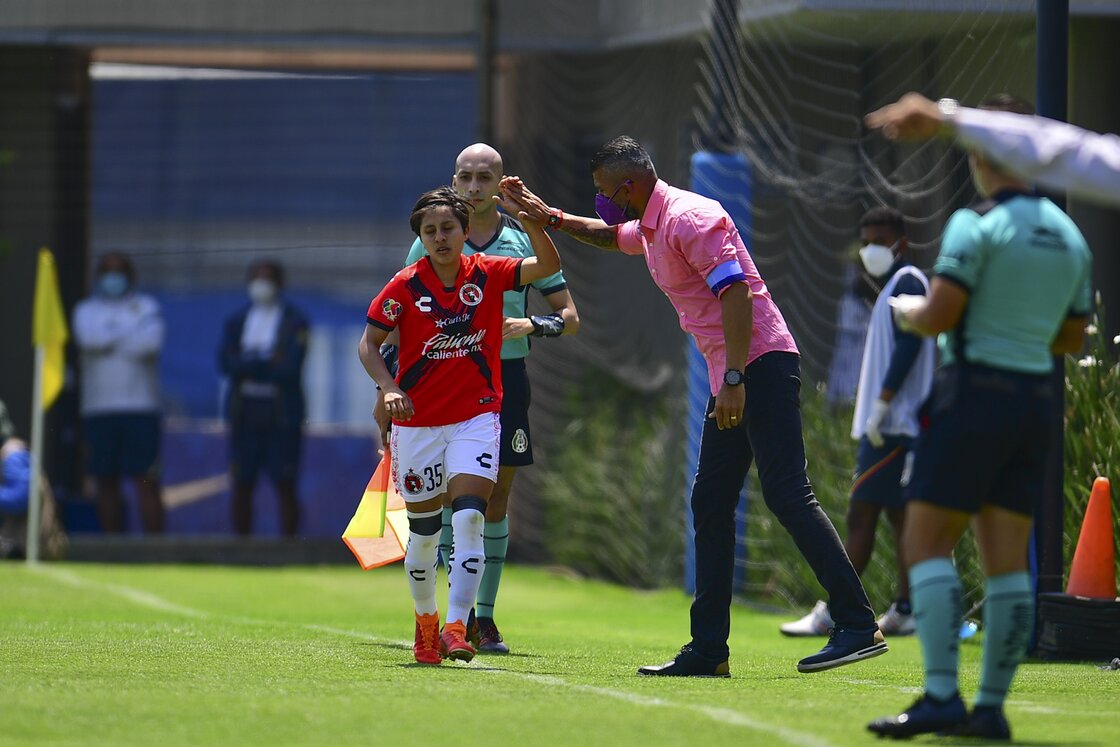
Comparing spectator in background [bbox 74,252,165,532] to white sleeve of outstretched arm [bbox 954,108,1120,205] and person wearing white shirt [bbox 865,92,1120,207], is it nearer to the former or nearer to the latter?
person wearing white shirt [bbox 865,92,1120,207]

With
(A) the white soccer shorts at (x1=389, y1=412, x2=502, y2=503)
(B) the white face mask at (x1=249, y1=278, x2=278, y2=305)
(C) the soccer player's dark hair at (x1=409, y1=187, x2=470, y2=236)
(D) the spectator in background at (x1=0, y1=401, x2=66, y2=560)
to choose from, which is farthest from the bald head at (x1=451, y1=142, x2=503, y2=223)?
(B) the white face mask at (x1=249, y1=278, x2=278, y2=305)

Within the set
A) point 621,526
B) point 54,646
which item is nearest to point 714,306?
point 54,646

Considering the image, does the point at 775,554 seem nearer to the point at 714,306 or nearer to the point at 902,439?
the point at 902,439

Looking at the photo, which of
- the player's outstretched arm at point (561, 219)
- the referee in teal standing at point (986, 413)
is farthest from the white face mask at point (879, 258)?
the referee in teal standing at point (986, 413)

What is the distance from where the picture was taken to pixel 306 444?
70.2 feet

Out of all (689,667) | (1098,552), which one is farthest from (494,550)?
(1098,552)

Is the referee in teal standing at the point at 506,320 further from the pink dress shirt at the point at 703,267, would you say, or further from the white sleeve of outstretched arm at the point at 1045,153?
the white sleeve of outstretched arm at the point at 1045,153

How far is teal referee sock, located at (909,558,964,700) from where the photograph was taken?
605 centimetres

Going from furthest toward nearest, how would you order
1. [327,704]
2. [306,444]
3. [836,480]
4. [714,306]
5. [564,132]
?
[306,444], [564,132], [836,480], [714,306], [327,704]

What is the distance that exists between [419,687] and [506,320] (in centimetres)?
234

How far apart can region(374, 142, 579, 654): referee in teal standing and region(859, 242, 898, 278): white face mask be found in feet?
8.70

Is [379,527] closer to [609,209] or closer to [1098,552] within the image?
[609,209]

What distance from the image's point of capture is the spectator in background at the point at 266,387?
19375 millimetres

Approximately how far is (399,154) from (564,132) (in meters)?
3.06
